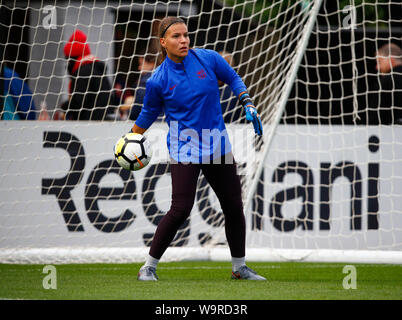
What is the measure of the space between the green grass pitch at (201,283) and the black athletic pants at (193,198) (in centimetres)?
30

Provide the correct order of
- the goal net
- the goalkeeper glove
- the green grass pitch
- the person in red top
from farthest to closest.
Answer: the person in red top → the goal net → the goalkeeper glove → the green grass pitch

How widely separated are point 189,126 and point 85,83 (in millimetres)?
2705

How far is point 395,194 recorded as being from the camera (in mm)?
7332

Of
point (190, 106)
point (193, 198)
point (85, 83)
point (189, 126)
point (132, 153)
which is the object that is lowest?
point (193, 198)

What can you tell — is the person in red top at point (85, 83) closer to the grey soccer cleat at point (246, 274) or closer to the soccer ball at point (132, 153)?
the soccer ball at point (132, 153)

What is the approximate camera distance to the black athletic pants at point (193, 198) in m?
5.14

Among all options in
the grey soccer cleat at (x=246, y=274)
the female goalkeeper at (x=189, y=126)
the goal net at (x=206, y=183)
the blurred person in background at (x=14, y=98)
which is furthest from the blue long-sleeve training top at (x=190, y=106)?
the blurred person in background at (x=14, y=98)

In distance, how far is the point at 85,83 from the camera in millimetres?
7598

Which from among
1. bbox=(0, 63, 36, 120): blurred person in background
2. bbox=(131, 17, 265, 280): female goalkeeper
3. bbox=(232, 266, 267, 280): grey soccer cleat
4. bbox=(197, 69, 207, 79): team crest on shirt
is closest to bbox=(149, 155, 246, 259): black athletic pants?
bbox=(131, 17, 265, 280): female goalkeeper

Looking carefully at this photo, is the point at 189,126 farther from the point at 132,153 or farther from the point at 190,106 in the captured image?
the point at 132,153

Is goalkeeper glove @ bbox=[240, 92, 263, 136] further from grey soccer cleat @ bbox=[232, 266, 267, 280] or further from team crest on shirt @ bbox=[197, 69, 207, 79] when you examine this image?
grey soccer cleat @ bbox=[232, 266, 267, 280]

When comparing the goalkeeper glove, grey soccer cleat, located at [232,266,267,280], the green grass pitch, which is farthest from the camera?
grey soccer cleat, located at [232,266,267,280]

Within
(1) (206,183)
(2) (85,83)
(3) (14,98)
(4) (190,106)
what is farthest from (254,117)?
(3) (14,98)

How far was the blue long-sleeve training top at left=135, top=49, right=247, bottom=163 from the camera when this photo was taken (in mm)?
5137
